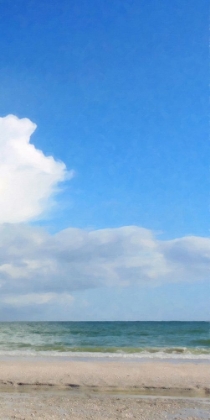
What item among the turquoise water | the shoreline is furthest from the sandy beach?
the turquoise water

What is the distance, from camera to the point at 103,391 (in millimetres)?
14719

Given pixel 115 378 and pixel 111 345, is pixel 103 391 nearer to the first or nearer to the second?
pixel 115 378

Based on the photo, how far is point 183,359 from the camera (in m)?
24.0

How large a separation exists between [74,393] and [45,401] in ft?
5.82

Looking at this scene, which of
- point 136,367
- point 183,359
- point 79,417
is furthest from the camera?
point 183,359

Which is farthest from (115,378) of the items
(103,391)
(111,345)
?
(111,345)

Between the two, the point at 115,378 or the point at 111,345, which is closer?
the point at 115,378

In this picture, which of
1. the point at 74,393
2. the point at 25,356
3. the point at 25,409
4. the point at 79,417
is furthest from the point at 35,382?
the point at 25,356

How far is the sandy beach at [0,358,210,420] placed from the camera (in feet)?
37.1

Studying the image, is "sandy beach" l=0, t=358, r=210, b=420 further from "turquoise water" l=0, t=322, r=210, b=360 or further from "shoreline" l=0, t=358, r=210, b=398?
"turquoise water" l=0, t=322, r=210, b=360

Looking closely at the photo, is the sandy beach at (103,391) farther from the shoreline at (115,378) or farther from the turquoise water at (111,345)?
the turquoise water at (111,345)

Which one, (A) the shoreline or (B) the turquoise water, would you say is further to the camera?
(B) the turquoise water

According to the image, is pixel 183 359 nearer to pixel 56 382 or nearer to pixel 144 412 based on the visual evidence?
pixel 56 382

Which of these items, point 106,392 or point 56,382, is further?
point 56,382
